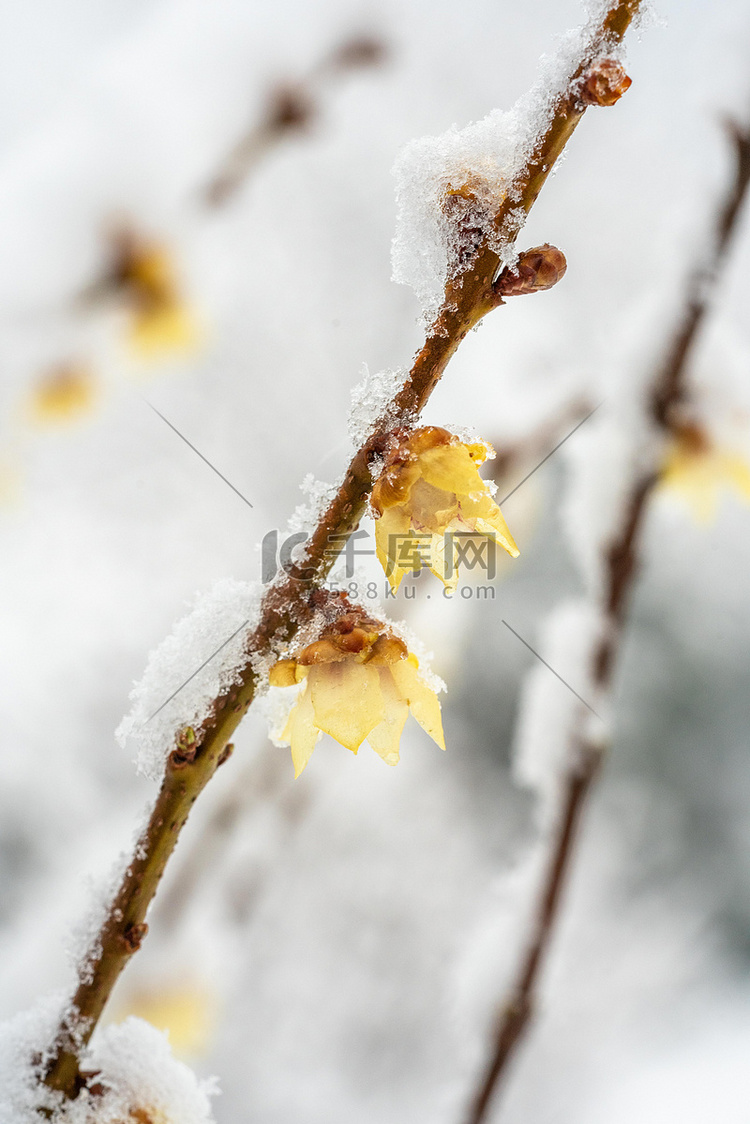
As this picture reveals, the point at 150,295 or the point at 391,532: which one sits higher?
the point at 150,295

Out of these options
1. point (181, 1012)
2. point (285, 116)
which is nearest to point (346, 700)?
point (285, 116)

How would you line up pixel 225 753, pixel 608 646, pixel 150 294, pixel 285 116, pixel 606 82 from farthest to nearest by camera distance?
pixel 150 294
pixel 285 116
pixel 608 646
pixel 225 753
pixel 606 82

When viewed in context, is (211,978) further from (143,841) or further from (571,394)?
(571,394)

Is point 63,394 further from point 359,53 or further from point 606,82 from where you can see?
point 606,82

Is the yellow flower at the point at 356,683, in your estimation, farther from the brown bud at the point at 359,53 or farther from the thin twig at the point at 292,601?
the brown bud at the point at 359,53

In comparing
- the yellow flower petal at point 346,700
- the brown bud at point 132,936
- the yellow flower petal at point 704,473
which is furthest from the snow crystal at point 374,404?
the yellow flower petal at point 704,473

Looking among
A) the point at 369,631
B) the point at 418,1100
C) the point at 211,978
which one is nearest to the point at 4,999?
the point at 211,978

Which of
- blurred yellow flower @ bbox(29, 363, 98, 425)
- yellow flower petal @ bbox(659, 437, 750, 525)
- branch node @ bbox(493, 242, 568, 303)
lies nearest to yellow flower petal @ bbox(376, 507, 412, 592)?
branch node @ bbox(493, 242, 568, 303)
